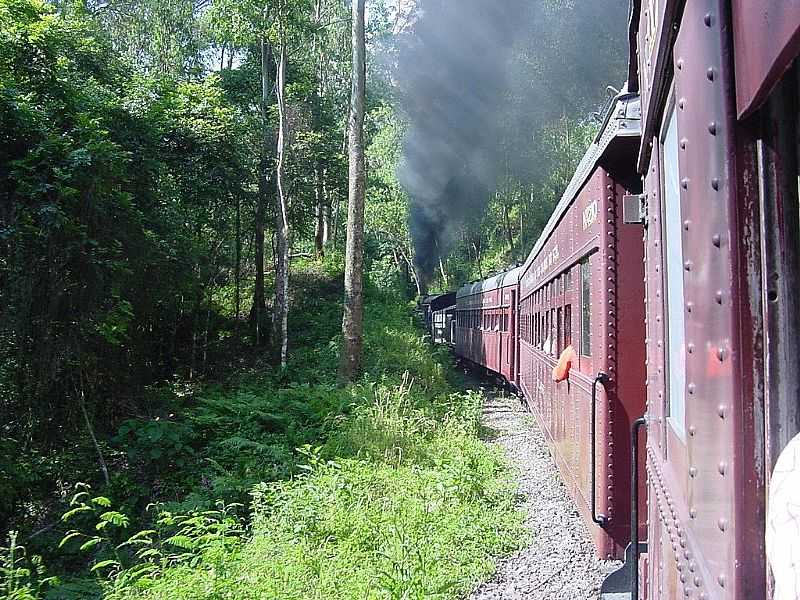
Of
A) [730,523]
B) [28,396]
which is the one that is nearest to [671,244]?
[730,523]

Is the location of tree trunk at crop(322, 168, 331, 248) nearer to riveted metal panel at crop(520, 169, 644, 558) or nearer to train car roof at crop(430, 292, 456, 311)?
train car roof at crop(430, 292, 456, 311)

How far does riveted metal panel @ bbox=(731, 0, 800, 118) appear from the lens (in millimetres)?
806

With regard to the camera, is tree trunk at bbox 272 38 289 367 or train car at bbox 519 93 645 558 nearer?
train car at bbox 519 93 645 558

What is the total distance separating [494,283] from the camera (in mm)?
15320

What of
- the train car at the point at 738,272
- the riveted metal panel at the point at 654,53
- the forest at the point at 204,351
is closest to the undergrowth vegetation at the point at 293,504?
the forest at the point at 204,351

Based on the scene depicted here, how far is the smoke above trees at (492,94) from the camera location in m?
29.6

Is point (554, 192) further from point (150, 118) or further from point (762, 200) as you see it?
point (762, 200)

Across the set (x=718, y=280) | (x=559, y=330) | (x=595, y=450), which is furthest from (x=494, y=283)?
(x=718, y=280)

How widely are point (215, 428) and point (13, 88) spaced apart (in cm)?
574

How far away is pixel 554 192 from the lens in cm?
3253

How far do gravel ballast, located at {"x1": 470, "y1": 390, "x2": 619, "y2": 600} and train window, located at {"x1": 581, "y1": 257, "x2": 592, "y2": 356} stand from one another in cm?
149

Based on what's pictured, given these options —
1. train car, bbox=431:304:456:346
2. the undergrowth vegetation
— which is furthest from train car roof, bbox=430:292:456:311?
the undergrowth vegetation

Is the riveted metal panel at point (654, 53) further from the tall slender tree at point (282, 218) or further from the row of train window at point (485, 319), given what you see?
the tall slender tree at point (282, 218)

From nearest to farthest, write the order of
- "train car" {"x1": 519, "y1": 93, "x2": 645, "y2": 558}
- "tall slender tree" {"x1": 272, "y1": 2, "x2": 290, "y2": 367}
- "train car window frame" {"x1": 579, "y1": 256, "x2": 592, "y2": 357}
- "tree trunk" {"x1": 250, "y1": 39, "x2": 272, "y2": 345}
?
"train car" {"x1": 519, "y1": 93, "x2": 645, "y2": 558} < "train car window frame" {"x1": 579, "y1": 256, "x2": 592, "y2": 357} < "tall slender tree" {"x1": 272, "y1": 2, "x2": 290, "y2": 367} < "tree trunk" {"x1": 250, "y1": 39, "x2": 272, "y2": 345}
